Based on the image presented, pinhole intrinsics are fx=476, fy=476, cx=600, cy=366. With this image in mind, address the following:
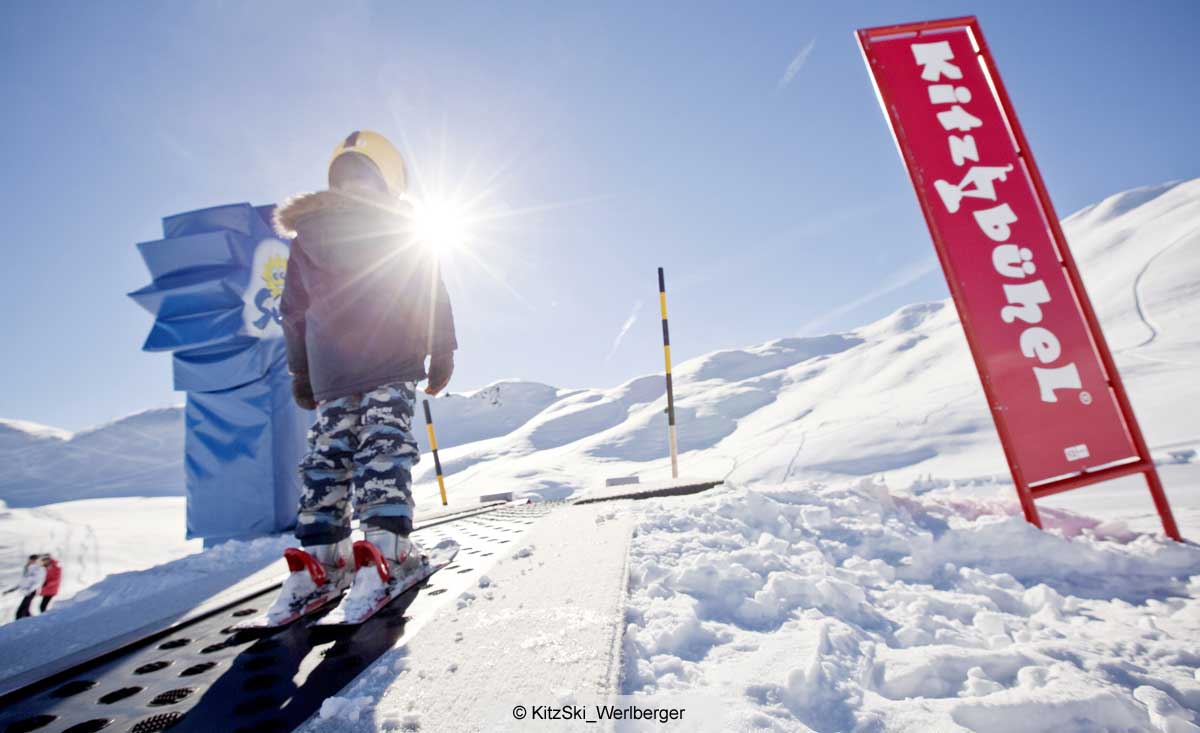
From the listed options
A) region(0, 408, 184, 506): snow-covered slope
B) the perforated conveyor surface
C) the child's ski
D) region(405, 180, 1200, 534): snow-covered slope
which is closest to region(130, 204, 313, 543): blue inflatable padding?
the perforated conveyor surface

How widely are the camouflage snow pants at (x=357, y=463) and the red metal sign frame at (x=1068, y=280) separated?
2232 mm

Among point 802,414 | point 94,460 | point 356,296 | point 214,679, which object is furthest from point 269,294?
point 94,460

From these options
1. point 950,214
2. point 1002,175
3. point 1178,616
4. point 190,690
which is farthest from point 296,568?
point 1002,175

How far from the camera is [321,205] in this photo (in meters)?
1.83

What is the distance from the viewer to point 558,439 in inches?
860

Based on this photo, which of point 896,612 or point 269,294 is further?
point 269,294

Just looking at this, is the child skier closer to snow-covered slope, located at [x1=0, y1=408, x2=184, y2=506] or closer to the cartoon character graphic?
the cartoon character graphic

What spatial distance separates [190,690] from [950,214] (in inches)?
119

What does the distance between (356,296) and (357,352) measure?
0.23 meters

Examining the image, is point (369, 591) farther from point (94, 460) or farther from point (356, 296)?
point (94, 460)

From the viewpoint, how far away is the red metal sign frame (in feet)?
6.25

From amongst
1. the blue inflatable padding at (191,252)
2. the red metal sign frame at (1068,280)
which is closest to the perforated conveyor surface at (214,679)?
the red metal sign frame at (1068,280)

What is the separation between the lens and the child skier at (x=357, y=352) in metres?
1.62

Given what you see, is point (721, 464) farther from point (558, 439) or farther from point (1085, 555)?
point (558, 439)
